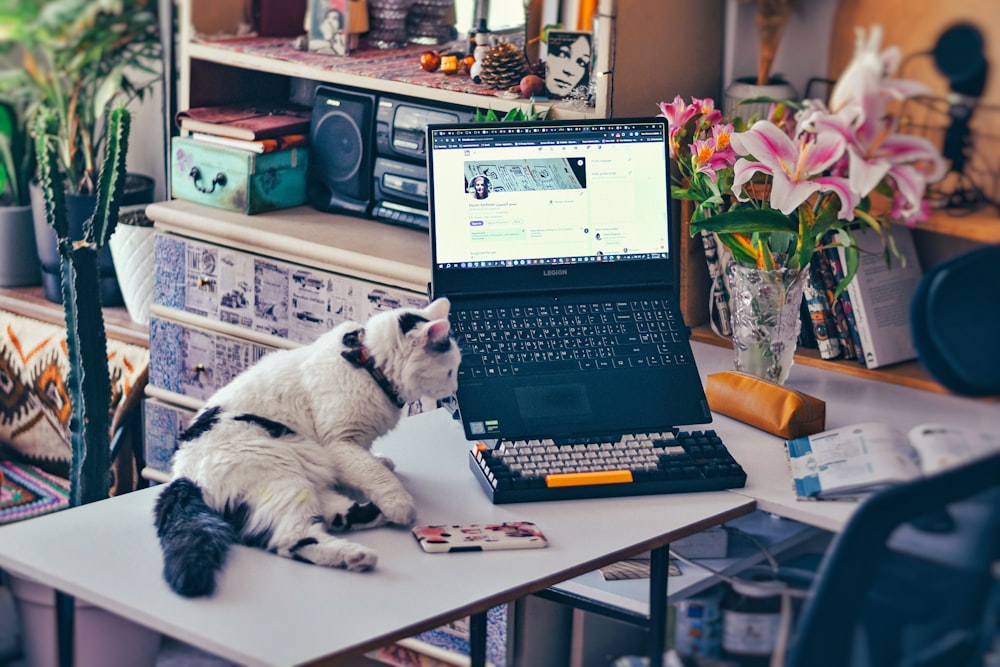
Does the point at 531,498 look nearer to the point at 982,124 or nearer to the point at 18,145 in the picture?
the point at 982,124

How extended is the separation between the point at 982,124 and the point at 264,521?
986 mm

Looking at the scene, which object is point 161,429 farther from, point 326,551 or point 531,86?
point 326,551

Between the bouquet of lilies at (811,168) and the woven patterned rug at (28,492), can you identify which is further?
the woven patterned rug at (28,492)

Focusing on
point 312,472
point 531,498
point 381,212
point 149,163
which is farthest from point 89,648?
point 149,163

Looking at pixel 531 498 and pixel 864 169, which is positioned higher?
pixel 864 169

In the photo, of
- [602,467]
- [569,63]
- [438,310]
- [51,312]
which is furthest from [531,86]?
[51,312]

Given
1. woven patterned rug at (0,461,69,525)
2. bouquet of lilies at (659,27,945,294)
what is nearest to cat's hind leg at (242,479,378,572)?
bouquet of lilies at (659,27,945,294)

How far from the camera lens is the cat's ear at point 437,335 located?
141cm

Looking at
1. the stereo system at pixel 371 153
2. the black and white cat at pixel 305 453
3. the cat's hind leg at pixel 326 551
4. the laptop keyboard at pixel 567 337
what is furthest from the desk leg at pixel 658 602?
the stereo system at pixel 371 153

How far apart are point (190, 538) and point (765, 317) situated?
0.86 metres

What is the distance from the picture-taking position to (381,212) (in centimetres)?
239

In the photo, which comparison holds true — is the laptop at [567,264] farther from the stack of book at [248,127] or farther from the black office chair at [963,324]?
the stack of book at [248,127]

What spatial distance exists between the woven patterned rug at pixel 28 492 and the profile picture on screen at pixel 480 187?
1575 mm

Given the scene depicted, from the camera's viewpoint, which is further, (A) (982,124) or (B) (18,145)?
(B) (18,145)
